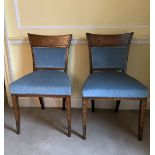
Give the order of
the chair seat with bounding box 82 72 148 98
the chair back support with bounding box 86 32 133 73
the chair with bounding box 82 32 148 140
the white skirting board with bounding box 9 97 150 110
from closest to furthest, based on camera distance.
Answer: the chair seat with bounding box 82 72 148 98 < the chair with bounding box 82 32 148 140 < the chair back support with bounding box 86 32 133 73 < the white skirting board with bounding box 9 97 150 110

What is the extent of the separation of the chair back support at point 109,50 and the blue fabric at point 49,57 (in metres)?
0.27

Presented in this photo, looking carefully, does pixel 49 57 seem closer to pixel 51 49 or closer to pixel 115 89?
pixel 51 49

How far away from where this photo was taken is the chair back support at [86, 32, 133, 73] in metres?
2.18

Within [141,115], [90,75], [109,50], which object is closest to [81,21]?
[109,50]

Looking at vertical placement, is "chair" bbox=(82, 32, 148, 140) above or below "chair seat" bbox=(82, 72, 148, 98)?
above

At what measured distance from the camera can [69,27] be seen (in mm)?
2281

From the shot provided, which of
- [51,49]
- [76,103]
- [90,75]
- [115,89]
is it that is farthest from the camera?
[76,103]

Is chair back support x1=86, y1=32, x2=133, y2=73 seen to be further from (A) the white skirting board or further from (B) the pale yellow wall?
(A) the white skirting board

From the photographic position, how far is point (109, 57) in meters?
2.20

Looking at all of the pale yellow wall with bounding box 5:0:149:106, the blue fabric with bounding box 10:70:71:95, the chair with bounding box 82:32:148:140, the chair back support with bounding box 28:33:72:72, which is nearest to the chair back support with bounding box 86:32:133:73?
the chair with bounding box 82:32:148:140

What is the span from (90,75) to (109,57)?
0.25 m

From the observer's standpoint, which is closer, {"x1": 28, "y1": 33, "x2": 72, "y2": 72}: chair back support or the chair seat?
the chair seat

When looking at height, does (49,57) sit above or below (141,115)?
above

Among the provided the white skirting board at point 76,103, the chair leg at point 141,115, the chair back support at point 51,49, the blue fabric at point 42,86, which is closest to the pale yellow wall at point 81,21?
the chair back support at point 51,49
